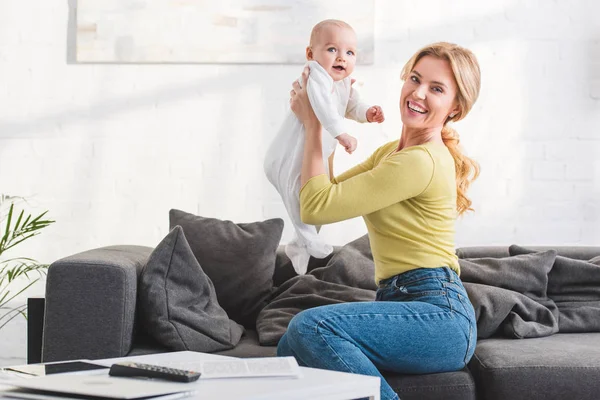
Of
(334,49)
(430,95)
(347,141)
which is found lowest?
(347,141)

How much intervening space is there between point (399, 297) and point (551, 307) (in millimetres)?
1089

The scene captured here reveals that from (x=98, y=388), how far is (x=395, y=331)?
86 cm

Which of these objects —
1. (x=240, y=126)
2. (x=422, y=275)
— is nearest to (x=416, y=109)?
(x=422, y=275)

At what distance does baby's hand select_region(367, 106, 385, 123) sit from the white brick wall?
1.42m

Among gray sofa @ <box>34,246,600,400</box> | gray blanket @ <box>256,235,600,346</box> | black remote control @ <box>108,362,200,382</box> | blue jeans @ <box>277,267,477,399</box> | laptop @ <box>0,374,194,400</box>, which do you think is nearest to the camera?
laptop @ <box>0,374,194,400</box>

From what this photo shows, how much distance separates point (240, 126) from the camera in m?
3.70

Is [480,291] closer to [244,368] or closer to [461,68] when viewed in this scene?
[461,68]

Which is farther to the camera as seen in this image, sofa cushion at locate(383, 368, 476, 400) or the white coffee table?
sofa cushion at locate(383, 368, 476, 400)

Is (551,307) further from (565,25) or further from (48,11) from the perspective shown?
(48,11)

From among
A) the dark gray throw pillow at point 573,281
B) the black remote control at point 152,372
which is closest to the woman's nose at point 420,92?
the black remote control at point 152,372

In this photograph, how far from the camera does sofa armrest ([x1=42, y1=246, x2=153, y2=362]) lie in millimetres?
2443

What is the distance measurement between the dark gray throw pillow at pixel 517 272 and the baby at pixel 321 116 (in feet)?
3.01

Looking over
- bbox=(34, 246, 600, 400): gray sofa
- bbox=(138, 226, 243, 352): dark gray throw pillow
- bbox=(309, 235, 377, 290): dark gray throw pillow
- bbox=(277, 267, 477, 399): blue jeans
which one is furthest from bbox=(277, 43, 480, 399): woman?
bbox=(309, 235, 377, 290): dark gray throw pillow

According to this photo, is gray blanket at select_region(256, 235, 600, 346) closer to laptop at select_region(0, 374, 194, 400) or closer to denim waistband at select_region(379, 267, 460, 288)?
denim waistband at select_region(379, 267, 460, 288)
